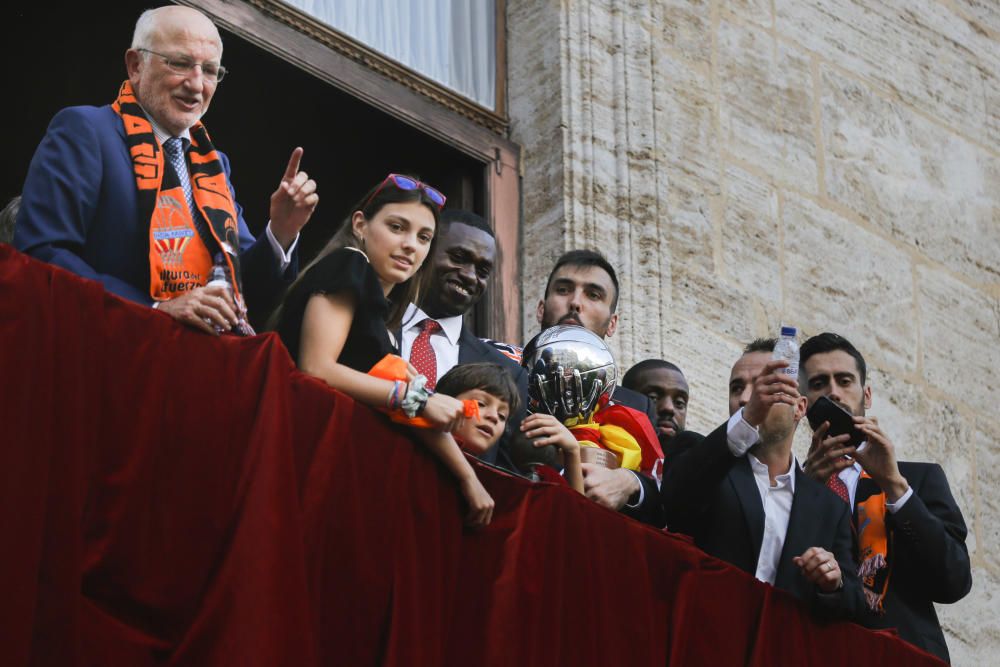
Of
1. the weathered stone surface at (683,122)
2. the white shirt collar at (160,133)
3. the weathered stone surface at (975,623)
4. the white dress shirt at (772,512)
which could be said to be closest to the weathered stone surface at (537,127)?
the weathered stone surface at (683,122)

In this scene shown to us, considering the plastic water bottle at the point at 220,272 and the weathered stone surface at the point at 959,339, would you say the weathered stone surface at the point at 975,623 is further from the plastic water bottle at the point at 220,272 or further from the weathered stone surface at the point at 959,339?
the plastic water bottle at the point at 220,272

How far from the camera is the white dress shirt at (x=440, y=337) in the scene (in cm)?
543

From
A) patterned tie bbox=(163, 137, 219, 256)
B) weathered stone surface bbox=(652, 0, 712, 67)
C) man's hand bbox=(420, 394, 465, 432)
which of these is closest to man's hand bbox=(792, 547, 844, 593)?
man's hand bbox=(420, 394, 465, 432)

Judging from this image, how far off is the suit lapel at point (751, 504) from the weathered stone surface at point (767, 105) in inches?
127

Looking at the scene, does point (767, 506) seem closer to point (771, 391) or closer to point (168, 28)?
point (771, 391)

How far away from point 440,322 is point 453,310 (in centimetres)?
9

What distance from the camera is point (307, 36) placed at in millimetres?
7395

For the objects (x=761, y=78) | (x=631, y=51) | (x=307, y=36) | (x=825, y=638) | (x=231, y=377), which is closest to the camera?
(x=231, y=377)

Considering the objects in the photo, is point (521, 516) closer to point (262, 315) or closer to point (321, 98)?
point (262, 315)

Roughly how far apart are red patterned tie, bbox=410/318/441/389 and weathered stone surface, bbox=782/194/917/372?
331 cm

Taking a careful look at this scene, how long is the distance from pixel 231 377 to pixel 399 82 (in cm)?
364

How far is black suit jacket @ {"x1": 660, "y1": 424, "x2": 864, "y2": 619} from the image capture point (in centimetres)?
547

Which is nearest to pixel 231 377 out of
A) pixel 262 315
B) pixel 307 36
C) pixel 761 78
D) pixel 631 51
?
pixel 262 315

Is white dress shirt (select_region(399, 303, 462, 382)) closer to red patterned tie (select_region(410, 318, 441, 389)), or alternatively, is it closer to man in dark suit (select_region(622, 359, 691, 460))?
red patterned tie (select_region(410, 318, 441, 389))
